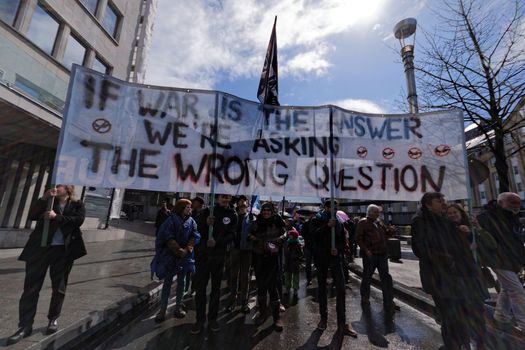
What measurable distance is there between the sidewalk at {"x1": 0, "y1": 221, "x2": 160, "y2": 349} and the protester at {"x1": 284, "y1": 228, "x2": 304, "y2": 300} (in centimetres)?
290

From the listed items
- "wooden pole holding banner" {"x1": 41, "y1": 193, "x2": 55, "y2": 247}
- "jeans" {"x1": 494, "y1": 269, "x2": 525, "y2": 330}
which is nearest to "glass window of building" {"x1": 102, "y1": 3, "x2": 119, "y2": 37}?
"wooden pole holding banner" {"x1": 41, "y1": 193, "x2": 55, "y2": 247}

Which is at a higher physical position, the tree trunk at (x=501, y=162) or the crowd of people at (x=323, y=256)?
the tree trunk at (x=501, y=162)

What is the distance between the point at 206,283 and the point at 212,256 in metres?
0.39

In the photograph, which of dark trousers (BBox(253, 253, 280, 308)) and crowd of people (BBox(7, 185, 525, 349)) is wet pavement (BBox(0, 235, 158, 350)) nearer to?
crowd of people (BBox(7, 185, 525, 349))

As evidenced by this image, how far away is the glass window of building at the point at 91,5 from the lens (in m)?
13.2

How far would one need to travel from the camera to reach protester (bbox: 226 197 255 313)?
510cm

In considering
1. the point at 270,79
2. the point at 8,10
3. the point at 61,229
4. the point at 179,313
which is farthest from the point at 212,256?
the point at 8,10

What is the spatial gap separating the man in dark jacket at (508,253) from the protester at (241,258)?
3796 millimetres

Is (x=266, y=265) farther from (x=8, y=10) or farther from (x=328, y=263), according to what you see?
(x=8, y=10)

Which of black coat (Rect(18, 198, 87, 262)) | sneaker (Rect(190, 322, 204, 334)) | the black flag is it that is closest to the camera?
black coat (Rect(18, 198, 87, 262))

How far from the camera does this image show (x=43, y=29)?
35.6 ft

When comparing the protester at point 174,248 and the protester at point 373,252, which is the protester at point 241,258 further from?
the protester at point 373,252

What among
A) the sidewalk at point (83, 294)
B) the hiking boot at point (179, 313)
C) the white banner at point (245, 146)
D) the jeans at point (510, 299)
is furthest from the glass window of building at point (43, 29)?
the jeans at point (510, 299)

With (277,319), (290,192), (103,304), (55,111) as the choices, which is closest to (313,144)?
(290,192)
